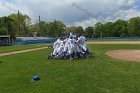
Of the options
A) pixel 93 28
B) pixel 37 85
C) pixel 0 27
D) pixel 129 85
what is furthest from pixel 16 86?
pixel 93 28

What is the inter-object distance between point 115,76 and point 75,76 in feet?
6.02

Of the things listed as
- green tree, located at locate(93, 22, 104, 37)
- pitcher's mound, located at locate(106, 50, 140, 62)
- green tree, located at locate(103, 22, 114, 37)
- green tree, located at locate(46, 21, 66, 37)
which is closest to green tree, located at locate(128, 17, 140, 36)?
green tree, located at locate(103, 22, 114, 37)

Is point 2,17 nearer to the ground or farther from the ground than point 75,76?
farther from the ground

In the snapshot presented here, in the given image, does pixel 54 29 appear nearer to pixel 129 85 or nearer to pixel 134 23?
pixel 134 23

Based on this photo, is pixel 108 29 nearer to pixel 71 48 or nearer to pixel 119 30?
pixel 119 30

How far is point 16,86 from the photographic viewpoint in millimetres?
10570

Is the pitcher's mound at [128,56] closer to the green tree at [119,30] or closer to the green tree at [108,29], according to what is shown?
the green tree at [119,30]

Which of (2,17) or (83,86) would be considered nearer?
(83,86)

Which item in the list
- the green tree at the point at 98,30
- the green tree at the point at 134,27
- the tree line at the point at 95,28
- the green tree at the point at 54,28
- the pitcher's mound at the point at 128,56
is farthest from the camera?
the green tree at the point at 98,30

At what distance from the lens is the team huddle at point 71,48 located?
2131cm

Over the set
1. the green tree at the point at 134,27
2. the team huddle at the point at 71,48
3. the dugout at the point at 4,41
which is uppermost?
the green tree at the point at 134,27

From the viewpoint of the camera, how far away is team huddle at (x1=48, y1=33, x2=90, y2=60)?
21312 mm

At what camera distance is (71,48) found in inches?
838

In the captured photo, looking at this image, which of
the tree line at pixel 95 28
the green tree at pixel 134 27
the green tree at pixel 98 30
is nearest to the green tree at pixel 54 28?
the tree line at pixel 95 28
